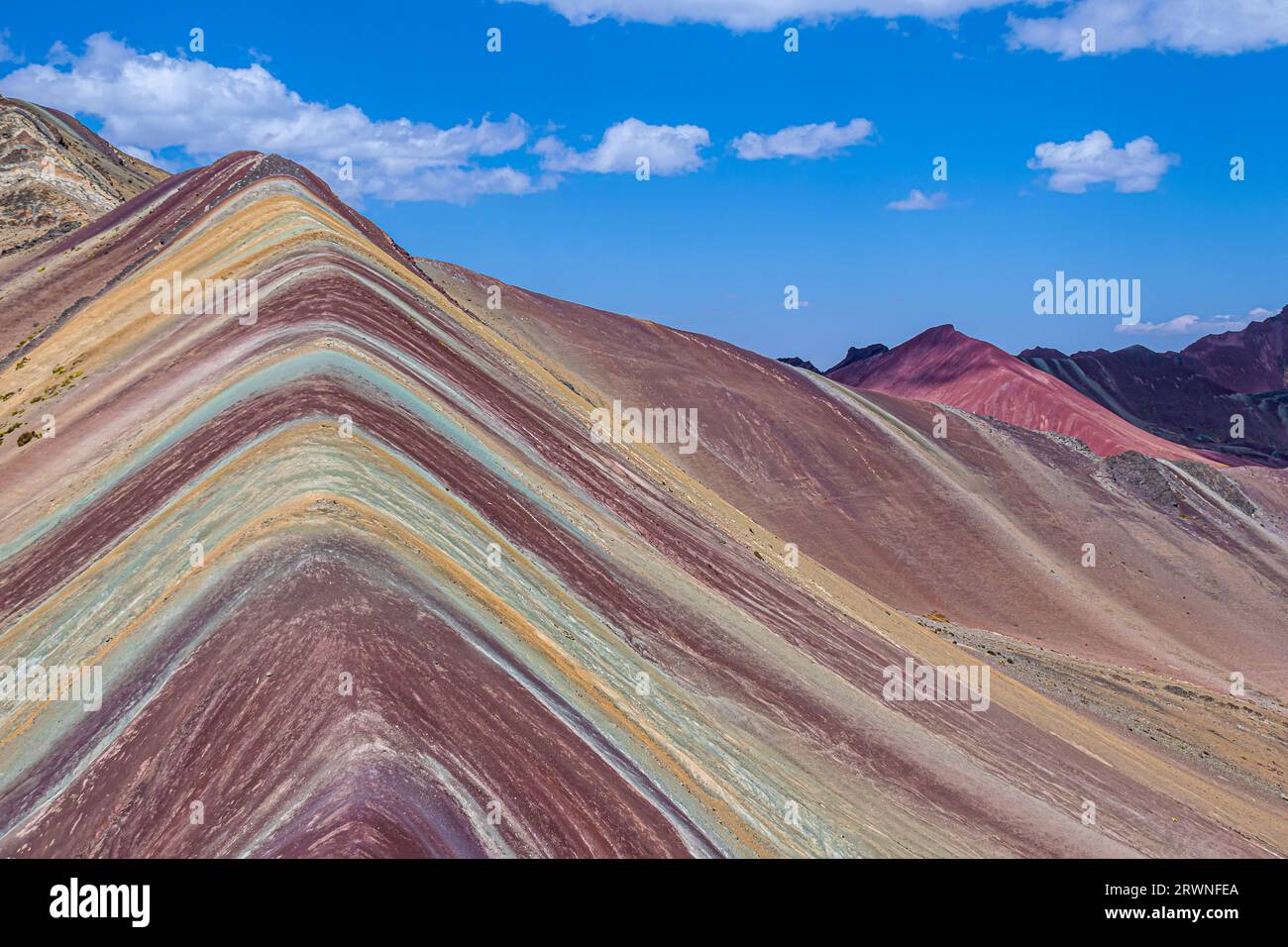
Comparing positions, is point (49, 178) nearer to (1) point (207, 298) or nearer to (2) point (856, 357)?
(1) point (207, 298)

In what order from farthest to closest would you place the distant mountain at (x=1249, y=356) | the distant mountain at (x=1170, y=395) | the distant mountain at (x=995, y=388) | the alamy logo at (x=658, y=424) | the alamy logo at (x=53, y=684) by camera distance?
the distant mountain at (x=1249, y=356)
the distant mountain at (x=1170, y=395)
the distant mountain at (x=995, y=388)
the alamy logo at (x=658, y=424)
the alamy logo at (x=53, y=684)

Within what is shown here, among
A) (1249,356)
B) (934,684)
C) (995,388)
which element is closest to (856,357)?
(995,388)

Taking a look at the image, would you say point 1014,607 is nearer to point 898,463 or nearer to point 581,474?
point 898,463
